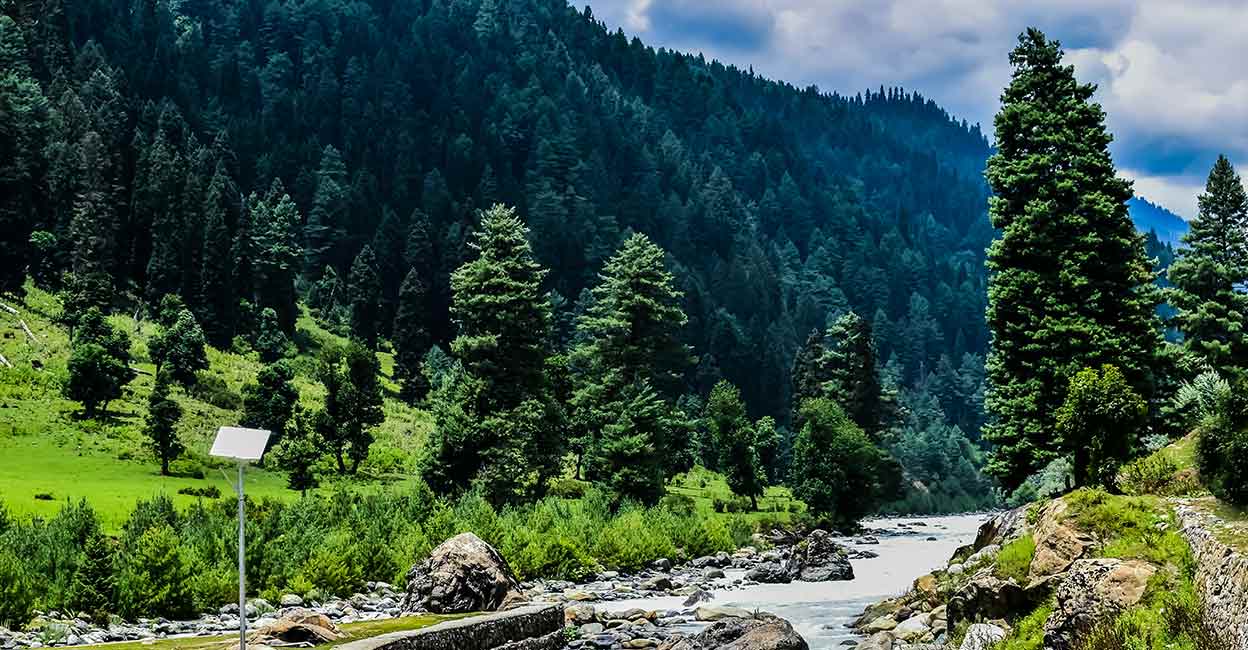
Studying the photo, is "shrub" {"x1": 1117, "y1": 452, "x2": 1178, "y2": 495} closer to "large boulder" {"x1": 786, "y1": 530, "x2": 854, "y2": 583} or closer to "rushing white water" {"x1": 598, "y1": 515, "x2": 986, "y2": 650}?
"rushing white water" {"x1": 598, "y1": 515, "x2": 986, "y2": 650}

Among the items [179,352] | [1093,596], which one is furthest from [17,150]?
[1093,596]

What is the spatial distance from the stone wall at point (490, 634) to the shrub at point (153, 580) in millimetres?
8241

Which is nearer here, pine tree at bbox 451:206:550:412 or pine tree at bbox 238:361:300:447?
pine tree at bbox 451:206:550:412

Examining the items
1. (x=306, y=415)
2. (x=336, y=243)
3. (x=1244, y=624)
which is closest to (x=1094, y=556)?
(x=1244, y=624)

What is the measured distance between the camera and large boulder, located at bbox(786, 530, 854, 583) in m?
44.7

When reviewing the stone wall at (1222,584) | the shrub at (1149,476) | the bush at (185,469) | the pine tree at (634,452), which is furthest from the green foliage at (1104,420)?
the bush at (185,469)

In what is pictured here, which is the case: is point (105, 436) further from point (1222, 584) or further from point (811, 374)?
point (811, 374)

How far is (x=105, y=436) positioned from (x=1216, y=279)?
61.8 m

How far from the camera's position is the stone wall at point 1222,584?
12109 mm

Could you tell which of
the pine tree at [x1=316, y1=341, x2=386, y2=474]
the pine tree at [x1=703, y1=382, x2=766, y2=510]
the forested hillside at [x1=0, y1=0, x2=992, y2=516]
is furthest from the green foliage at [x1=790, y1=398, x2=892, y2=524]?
the pine tree at [x1=316, y1=341, x2=386, y2=474]

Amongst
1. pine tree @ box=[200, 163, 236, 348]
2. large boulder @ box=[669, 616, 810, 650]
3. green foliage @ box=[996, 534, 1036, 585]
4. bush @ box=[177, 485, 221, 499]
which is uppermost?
pine tree @ box=[200, 163, 236, 348]

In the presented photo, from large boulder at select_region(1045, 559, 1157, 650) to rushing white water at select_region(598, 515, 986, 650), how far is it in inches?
413

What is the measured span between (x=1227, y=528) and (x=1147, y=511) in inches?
137

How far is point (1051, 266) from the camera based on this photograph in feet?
112
